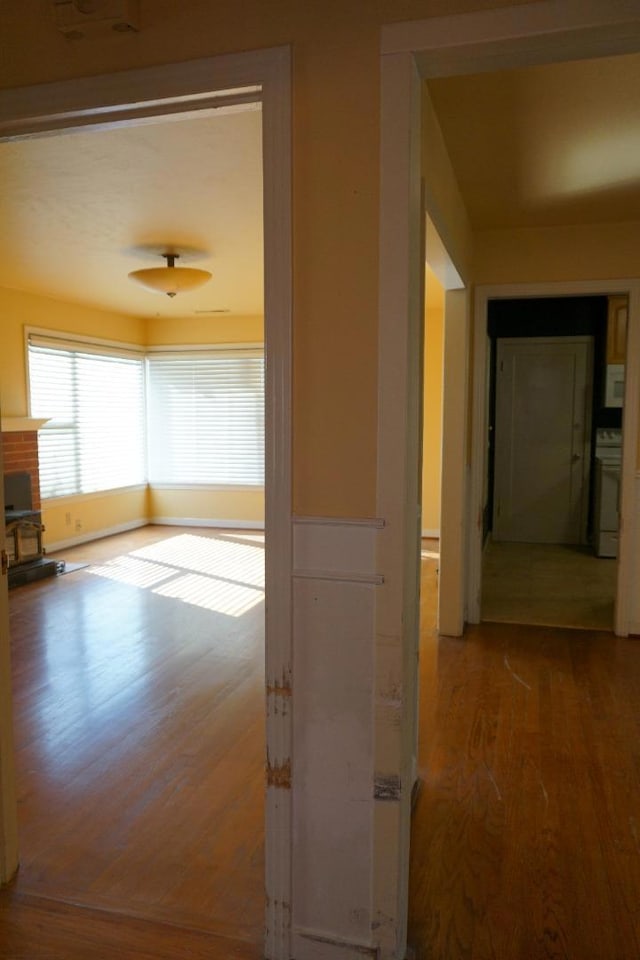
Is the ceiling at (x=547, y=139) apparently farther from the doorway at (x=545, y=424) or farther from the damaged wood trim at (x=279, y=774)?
the doorway at (x=545, y=424)

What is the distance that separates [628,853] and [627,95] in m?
2.51

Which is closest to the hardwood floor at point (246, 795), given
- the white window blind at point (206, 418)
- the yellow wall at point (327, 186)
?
the yellow wall at point (327, 186)

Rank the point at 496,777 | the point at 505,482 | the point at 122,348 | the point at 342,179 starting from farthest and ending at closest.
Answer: the point at 122,348 < the point at 505,482 < the point at 496,777 < the point at 342,179

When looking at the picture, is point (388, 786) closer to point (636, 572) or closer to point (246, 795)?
point (246, 795)

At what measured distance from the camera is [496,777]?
101 inches

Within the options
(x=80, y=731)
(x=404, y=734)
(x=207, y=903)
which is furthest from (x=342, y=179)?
(x=80, y=731)

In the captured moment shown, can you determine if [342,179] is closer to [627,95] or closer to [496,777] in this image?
[627,95]

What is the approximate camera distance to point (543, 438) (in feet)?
22.7

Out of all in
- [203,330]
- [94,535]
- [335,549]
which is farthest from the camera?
[203,330]

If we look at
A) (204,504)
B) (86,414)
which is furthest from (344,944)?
(204,504)

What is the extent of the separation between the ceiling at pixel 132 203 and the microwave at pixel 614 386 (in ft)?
11.4

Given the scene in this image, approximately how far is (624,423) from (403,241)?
304 centimetres

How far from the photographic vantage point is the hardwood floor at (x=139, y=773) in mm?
1853

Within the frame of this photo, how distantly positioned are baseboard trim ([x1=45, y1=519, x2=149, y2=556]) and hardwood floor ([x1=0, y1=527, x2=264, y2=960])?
174cm
